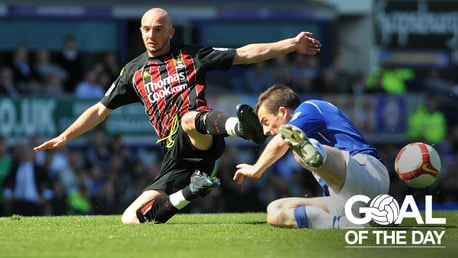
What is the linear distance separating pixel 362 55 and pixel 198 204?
9495 mm

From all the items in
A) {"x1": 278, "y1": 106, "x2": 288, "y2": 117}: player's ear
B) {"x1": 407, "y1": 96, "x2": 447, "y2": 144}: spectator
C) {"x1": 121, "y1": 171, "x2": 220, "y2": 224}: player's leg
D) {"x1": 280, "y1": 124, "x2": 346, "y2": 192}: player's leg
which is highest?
{"x1": 278, "y1": 106, "x2": 288, "y2": 117}: player's ear

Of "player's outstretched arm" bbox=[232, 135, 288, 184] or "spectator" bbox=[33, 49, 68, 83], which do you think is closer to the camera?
"player's outstretched arm" bbox=[232, 135, 288, 184]

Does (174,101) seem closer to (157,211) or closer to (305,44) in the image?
(157,211)

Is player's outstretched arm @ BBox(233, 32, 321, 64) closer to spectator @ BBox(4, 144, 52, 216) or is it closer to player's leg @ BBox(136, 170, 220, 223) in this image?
player's leg @ BBox(136, 170, 220, 223)

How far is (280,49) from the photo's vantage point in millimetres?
10766

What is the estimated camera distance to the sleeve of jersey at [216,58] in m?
11.1

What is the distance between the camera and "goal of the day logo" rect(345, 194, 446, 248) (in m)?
9.41

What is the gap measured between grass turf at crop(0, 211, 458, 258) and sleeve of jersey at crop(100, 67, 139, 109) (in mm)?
1397

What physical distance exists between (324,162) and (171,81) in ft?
8.57

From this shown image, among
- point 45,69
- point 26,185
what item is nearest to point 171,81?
point 26,185

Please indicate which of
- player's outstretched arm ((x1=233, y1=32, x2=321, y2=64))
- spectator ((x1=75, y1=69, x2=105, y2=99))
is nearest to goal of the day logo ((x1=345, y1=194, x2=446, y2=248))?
player's outstretched arm ((x1=233, y1=32, x2=321, y2=64))

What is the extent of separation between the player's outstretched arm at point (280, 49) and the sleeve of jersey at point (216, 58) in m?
0.08

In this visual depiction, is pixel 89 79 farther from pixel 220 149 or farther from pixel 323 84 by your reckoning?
pixel 220 149

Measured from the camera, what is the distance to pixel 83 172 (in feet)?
68.1
